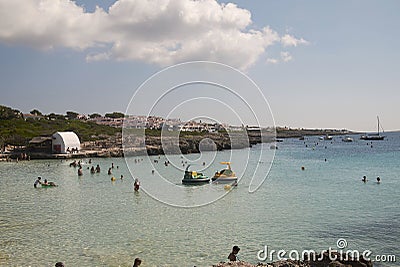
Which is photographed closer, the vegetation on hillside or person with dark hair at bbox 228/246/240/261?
person with dark hair at bbox 228/246/240/261

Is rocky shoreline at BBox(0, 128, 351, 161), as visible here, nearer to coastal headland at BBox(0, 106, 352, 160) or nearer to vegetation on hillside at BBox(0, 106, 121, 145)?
coastal headland at BBox(0, 106, 352, 160)

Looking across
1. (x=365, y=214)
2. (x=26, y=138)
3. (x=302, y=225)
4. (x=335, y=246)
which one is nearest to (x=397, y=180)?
(x=365, y=214)

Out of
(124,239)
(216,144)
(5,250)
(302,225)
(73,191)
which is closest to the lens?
(5,250)

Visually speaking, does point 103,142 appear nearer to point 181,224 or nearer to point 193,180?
point 193,180

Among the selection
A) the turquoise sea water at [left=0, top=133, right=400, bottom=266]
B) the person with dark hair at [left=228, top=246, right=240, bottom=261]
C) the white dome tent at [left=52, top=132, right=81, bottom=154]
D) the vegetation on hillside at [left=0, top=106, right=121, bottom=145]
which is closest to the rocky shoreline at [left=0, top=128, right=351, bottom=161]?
the white dome tent at [left=52, top=132, right=81, bottom=154]

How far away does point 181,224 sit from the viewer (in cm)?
1609

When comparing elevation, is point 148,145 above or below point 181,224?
above

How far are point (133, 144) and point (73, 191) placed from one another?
43840 millimetres

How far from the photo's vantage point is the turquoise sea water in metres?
12.2

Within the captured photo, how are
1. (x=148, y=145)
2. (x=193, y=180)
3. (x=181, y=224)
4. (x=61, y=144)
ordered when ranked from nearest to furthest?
(x=181, y=224) → (x=193, y=180) → (x=61, y=144) → (x=148, y=145)

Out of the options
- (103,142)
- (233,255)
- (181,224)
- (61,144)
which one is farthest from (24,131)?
(233,255)

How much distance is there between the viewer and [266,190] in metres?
26.8

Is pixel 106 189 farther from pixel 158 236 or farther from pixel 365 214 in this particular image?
pixel 365 214

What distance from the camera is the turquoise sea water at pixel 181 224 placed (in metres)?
12.2
